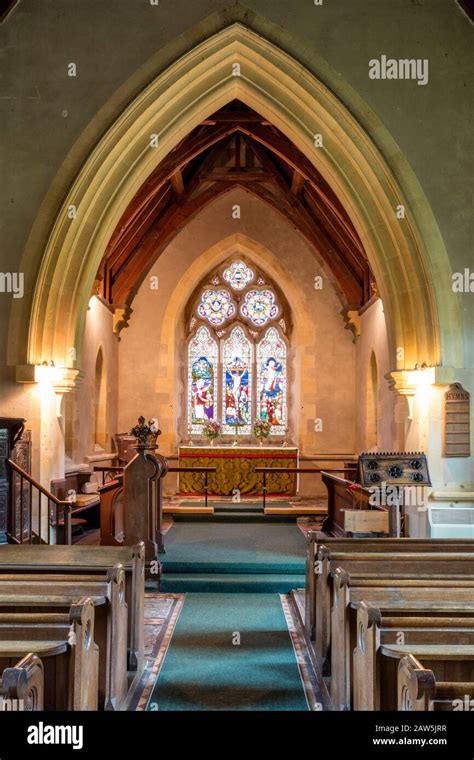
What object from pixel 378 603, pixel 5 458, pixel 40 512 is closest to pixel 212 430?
pixel 40 512

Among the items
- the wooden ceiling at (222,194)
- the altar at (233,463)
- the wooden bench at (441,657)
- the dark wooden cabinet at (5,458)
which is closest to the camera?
the wooden bench at (441,657)

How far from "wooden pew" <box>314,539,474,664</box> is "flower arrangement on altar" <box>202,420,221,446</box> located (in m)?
8.19

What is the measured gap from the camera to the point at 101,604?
3.30 m

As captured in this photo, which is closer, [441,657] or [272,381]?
[441,657]

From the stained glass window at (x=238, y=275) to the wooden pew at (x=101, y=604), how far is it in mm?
10175

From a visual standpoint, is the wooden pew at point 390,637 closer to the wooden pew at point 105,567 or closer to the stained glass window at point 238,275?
the wooden pew at point 105,567

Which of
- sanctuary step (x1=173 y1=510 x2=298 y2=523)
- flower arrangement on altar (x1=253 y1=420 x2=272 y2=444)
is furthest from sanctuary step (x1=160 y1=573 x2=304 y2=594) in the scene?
flower arrangement on altar (x1=253 y1=420 x2=272 y2=444)

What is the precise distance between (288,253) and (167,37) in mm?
5925

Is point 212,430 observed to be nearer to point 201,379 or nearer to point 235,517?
point 201,379

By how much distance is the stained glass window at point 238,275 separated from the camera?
1332cm

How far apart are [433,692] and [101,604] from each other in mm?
1805

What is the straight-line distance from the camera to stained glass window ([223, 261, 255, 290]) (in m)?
13.3

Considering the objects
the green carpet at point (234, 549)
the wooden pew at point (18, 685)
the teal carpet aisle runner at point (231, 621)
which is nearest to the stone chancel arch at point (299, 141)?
the green carpet at point (234, 549)
